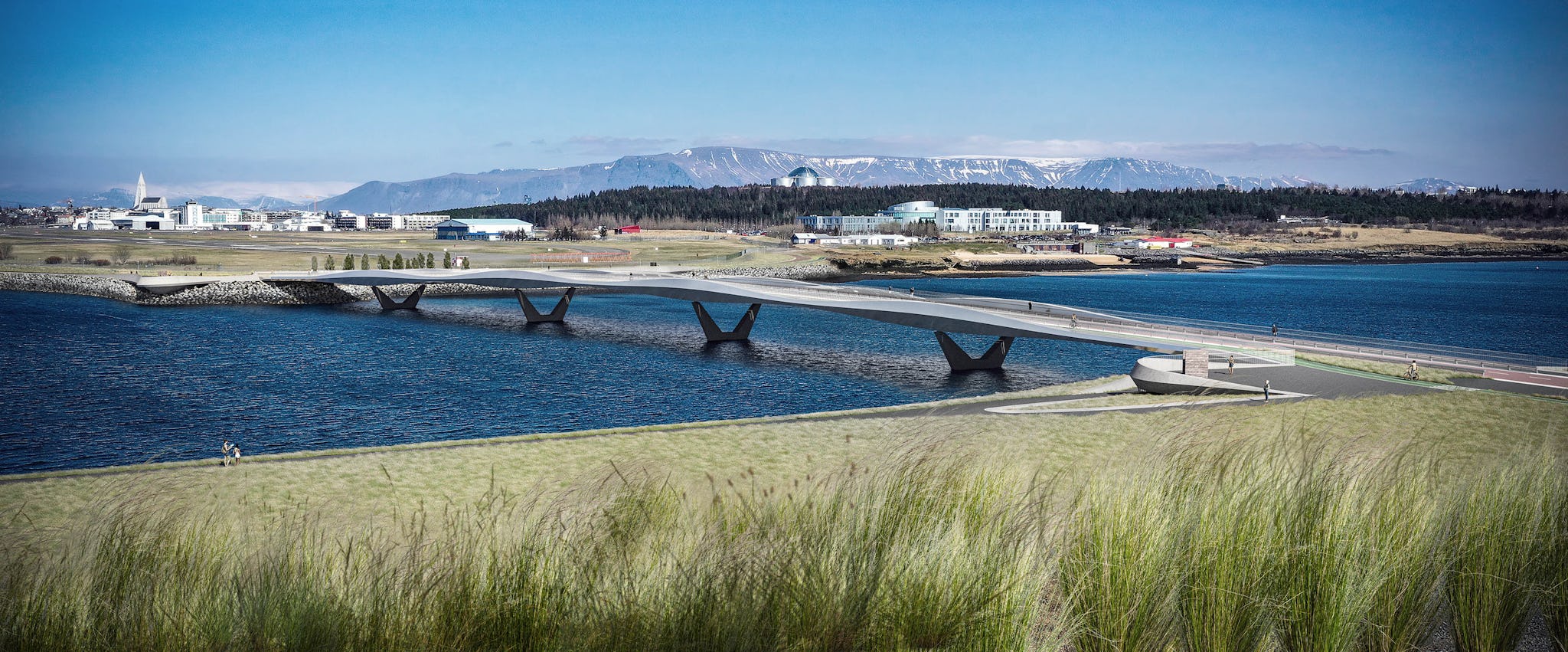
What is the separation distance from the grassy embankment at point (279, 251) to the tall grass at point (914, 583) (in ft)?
305

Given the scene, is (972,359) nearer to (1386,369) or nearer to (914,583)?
(1386,369)

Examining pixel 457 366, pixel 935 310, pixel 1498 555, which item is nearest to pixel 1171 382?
pixel 935 310

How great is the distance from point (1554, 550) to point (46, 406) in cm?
3788

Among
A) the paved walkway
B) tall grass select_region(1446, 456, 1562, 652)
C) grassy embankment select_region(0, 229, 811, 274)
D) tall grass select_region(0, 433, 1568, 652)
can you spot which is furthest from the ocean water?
tall grass select_region(1446, 456, 1562, 652)

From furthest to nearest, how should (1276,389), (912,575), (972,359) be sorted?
(972,359)
(1276,389)
(912,575)

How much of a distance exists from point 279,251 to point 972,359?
351ft

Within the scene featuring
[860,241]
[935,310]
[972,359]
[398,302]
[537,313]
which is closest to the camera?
[935,310]

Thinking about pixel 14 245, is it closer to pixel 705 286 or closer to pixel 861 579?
pixel 705 286

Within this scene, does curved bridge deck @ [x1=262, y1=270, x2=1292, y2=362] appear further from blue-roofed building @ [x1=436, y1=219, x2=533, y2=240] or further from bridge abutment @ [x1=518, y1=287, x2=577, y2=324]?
blue-roofed building @ [x1=436, y1=219, x2=533, y2=240]

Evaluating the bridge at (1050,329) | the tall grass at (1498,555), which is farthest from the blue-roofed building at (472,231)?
the tall grass at (1498,555)

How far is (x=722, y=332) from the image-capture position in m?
55.9

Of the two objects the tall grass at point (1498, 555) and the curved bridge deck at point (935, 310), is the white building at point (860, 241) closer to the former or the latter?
the curved bridge deck at point (935, 310)

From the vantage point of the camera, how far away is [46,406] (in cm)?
3225

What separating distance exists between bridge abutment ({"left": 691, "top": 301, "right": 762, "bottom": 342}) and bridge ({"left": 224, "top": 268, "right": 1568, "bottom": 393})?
0.06 meters
